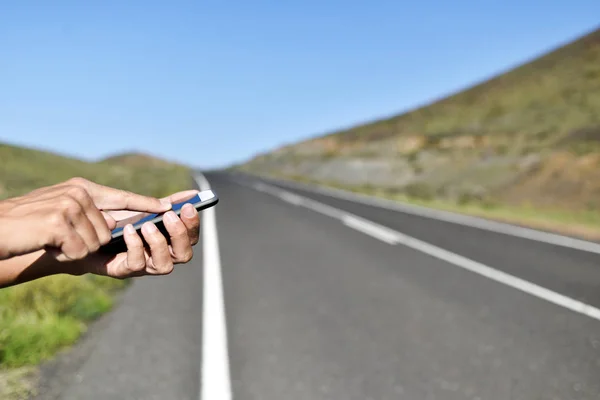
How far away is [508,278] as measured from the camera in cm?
821

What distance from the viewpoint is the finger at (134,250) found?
70.3 inches

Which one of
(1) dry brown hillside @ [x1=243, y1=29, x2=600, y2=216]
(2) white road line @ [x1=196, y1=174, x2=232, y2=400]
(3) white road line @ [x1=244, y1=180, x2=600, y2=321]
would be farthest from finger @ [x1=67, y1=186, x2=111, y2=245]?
(1) dry brown hillside @ [x1=243, y1=29, x2=600, y2=216]

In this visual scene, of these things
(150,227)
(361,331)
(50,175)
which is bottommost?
(361,331)

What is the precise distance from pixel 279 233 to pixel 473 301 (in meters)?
6.73

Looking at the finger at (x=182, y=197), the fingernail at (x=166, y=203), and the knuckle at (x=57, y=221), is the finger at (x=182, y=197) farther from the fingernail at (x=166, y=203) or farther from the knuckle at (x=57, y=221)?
the knuckle at (x=57, y=221)

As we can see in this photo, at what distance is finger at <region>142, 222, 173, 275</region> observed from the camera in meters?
1.85

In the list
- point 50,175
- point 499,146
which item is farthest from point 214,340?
point 50,175

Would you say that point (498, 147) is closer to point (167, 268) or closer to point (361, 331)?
point (361, 331)

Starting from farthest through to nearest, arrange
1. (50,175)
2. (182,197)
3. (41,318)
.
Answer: (50,175), (41,318), (182,197)

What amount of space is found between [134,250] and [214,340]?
368cm

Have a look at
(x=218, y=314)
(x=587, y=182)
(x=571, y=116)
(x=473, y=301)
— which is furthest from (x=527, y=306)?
(x=571, y=116)

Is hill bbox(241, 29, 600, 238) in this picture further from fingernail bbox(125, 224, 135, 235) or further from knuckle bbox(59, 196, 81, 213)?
knuckle bbox(59, 196, 81, 213)

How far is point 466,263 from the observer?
30.7 ft

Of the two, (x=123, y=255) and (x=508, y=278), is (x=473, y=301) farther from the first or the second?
(x=123, y=255)
